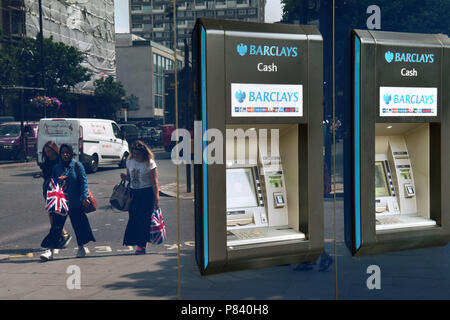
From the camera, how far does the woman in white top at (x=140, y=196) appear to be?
19.8 feet

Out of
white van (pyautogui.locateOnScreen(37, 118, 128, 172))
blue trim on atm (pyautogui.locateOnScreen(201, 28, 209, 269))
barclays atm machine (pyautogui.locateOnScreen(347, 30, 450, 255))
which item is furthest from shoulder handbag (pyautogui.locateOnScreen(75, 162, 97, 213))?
barclays atm machine (pyautogui.locateOnScreen(347, 30, 450, 255))

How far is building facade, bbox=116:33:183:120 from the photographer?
16.7ft

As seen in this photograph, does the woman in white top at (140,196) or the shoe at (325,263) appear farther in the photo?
the woman in white top at (140,196)

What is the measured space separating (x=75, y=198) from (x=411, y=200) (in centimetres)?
359

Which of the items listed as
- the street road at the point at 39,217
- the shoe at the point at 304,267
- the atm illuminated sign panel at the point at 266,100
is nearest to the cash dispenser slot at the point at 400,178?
the shoe at the point at 304,267

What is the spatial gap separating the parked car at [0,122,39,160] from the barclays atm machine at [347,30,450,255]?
3.29 metres

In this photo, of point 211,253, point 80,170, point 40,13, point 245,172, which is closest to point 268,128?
point 245,172

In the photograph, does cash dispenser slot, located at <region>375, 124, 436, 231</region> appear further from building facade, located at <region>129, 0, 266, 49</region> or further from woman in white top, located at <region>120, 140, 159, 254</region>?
woman in white top, located at <region>120, 140, 159, 254</region>

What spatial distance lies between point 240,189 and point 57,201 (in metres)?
2.49

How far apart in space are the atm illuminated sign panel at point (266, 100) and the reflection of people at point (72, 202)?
2.33 meters

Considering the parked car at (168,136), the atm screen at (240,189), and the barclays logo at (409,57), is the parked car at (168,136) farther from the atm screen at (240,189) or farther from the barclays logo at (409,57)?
the barclays logo at (409,57)

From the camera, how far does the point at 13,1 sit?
5695 mm

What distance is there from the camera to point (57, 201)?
615 cm
